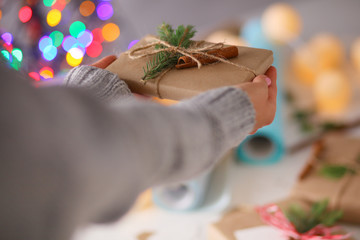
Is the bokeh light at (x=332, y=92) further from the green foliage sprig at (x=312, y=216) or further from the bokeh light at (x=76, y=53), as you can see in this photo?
the bokeh light at (x=76, y=53)

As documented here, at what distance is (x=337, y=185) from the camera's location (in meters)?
0.81

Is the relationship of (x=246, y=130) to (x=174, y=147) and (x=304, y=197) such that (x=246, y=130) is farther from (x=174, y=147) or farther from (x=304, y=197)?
(x=304, y=197)

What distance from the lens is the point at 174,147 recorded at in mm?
362

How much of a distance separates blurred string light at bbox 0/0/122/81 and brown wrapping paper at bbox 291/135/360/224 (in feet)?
2.44

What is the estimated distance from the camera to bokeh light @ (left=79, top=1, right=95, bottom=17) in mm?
1238

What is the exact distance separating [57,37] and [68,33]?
4cm

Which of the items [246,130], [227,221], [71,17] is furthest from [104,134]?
[71,17]

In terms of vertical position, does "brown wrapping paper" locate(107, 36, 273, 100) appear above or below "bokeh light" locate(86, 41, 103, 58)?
below

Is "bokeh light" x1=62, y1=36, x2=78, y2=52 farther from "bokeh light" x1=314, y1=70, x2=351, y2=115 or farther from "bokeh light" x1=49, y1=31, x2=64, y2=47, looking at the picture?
"bokeh light" x1=314, y1=70, x2=351, y2=115

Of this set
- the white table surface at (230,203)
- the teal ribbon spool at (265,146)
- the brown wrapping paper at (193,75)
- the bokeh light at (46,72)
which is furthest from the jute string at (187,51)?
the bokeh light at (46,72)

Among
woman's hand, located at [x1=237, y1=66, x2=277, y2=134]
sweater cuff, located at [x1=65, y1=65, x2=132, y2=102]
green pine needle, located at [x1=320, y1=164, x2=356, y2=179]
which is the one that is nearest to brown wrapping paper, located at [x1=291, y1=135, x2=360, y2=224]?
green pine needle, located at [x1=320, y1=164, x2=356, y2=179]

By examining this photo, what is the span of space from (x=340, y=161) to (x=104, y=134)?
27.5 inches

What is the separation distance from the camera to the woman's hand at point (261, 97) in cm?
45

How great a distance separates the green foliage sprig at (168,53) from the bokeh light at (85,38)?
2.58ft
